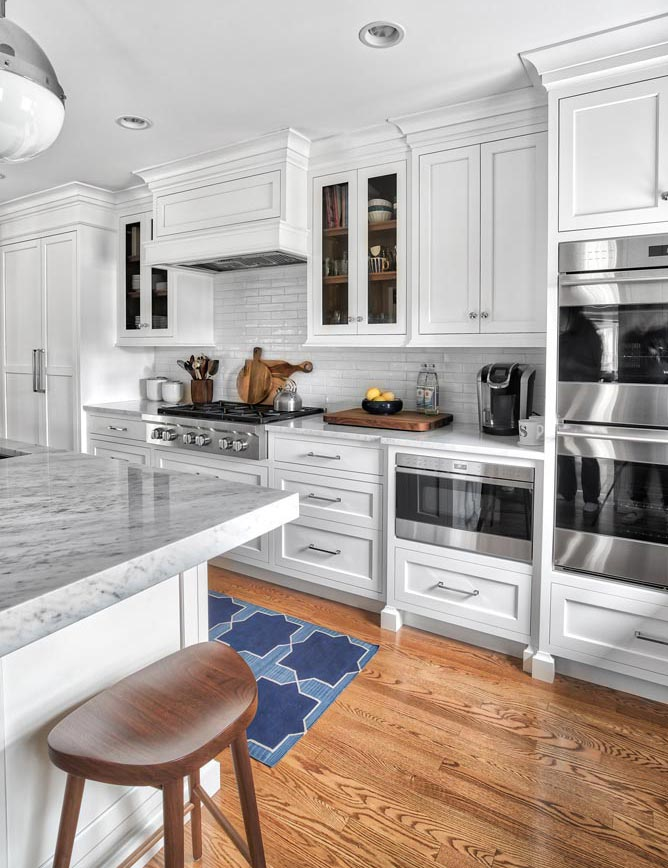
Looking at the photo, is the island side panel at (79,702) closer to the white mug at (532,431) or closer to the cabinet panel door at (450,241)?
the white mug at (532,431)

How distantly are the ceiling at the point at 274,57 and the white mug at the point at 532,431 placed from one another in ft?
4.87

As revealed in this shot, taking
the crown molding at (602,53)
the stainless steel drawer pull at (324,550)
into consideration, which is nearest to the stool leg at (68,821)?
the stainless steel drawer pull at (324,550)

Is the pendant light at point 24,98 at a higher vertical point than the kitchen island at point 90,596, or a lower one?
higher

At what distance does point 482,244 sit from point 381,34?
975 mm

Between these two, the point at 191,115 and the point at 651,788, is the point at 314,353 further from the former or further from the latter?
the point at 651,788

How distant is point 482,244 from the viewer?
106 inches

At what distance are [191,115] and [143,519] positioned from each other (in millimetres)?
2504

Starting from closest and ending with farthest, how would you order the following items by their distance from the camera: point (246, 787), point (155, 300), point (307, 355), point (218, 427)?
point (246, 787) < point (218, 427) < point (307, 355) < point (155, 300)

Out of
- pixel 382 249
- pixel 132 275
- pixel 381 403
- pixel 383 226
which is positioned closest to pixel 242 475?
pixel 381 403

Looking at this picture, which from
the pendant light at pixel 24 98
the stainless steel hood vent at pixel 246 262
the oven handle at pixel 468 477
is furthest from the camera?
the stainless steel hood vent at pixel 246 262

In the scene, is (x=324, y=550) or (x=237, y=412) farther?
(x=237, y=412)

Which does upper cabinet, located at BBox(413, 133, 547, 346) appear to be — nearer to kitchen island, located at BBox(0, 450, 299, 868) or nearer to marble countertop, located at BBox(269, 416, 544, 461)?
marble countertop, located at BBox(269, 416, 544, 461)

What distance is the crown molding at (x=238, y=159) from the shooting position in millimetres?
3096

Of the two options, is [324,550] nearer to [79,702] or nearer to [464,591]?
[464,591]
